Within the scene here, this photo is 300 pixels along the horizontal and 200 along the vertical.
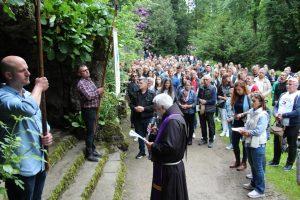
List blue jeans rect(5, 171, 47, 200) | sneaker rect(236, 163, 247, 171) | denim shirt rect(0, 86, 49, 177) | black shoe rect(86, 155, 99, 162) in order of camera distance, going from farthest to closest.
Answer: sneaker rect(236, 163, 247, 171) < black shoe rect(86, 155, 99, 162) < blue jeans rect(5, 171, 47, 200) < denim shirt rect(0, 86, 49, 177)

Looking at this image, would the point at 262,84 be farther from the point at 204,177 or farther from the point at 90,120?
the point at 90,120

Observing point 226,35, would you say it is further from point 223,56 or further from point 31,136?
point 31,136

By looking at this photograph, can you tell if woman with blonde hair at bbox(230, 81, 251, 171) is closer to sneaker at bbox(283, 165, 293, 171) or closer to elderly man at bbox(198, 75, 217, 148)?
sneaker at bbox(283, 165, 293, 171)

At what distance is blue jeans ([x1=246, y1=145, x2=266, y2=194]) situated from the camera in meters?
6.91

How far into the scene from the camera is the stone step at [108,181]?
654cm

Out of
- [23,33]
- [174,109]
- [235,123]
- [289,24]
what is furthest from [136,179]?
[289,24]

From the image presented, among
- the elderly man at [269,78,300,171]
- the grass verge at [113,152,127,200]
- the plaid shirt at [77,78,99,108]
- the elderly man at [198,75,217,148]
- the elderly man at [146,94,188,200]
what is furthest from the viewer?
the elderly man at [198,75,217,148]

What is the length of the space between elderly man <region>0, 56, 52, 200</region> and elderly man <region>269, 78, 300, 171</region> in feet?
18.9

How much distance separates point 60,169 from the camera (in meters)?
6.78

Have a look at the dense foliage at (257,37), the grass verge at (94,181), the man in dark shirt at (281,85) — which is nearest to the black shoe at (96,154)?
the grass verge at (94,181)

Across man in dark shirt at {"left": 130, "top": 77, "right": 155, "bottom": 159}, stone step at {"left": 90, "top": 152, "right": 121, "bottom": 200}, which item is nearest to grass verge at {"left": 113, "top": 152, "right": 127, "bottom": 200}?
stone step at {"left": 90, "top": 152, "right": 121, "bottom": 200}

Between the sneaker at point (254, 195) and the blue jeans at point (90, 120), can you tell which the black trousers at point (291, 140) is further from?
the blue jeans at point (90, 120)

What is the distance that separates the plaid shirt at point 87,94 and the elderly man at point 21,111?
331 cm

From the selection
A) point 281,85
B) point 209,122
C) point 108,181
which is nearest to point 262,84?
point 281,85
